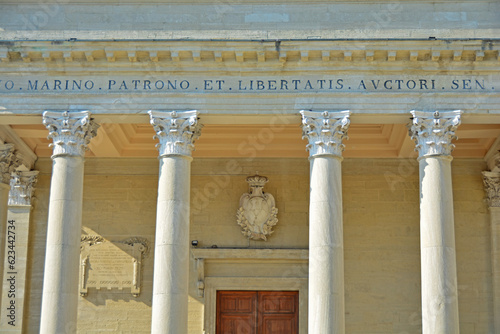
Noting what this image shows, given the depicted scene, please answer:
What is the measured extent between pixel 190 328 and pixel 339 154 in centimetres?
815

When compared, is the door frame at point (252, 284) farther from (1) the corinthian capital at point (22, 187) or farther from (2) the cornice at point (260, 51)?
(2) the cornice at point (260, 51)

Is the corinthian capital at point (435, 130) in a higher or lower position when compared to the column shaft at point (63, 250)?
higher

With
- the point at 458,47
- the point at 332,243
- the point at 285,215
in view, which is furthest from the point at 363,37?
the point at 285,215

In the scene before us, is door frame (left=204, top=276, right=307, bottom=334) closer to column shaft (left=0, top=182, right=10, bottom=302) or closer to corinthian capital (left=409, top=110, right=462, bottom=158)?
column shaft (left=0, top=182, right=10, bottom=302)

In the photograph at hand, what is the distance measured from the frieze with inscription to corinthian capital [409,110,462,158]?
690mm

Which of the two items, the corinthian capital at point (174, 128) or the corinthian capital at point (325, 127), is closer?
the corinthian capital at point (325, 127)

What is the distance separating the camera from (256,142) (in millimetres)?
28156

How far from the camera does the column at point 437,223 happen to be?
2152 centimetres

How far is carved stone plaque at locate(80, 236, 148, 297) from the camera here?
90.7 ft

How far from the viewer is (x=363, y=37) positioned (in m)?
23.0

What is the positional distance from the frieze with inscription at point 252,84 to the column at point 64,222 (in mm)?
910

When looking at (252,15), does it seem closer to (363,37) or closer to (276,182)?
(363,37)

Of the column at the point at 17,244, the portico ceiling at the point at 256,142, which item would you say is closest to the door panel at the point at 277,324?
the portico ceiling at the point at 256,142

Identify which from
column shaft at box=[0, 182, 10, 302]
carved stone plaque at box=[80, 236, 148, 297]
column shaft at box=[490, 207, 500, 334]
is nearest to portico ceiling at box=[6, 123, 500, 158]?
column shaft at box=[0, 182, 10, 302]
